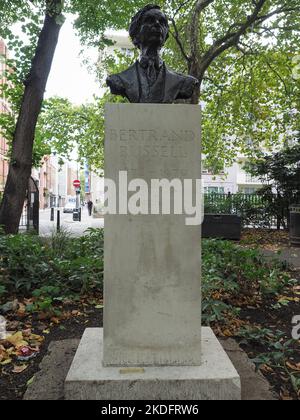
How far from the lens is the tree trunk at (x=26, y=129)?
9.59m

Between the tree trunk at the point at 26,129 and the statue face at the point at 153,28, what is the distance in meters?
7.21

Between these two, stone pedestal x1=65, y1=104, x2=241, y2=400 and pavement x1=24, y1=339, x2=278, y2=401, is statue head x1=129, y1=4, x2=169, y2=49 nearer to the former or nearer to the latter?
stone pedestal x1=65, y1=104, x2=241, y2=400

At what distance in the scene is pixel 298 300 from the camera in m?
5.66

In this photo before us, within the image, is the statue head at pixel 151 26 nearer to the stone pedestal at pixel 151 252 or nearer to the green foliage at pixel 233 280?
the stone pedestal at pixel 151 252

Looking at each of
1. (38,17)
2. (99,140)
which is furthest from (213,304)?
(99,140)

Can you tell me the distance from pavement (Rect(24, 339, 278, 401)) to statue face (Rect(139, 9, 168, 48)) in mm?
2984

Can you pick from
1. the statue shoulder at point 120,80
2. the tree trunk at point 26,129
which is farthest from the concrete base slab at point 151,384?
the tree trunk at point 26,129

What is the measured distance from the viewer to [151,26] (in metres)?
3.20

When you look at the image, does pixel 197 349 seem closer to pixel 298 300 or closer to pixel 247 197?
pixel 298 300

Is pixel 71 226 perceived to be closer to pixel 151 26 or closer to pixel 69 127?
pixel 69 127

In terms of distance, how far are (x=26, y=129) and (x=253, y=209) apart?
Result: 1048cm

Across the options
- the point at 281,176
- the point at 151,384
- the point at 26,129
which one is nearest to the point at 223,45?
the point at 281,176

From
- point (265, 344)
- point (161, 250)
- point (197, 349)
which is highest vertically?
point (161, 250)
